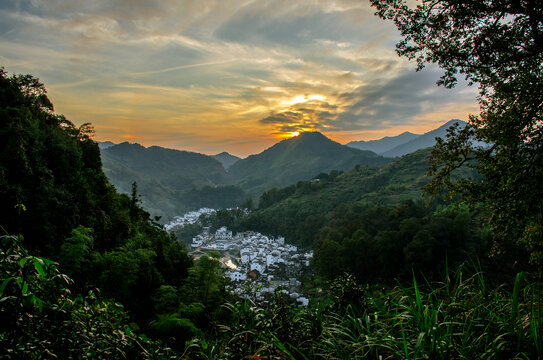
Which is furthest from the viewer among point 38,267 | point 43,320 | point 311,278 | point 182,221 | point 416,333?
point 182,221

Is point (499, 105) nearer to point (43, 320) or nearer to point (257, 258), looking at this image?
point (43, 320)

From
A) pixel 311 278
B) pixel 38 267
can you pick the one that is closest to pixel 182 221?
pixel 311 278

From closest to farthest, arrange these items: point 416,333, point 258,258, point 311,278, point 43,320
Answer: point 43,320
point 416,333
point 311,278
point 258,258

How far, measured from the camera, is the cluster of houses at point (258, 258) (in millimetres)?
35319

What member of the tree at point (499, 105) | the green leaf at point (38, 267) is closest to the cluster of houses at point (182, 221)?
the tree at point (499, 105)

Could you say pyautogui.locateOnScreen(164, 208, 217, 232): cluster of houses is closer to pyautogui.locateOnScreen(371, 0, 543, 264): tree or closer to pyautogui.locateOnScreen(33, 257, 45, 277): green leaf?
pyautogui.locateOnScreen(371, 0, 543, 264): tree

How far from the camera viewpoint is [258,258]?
150 ft

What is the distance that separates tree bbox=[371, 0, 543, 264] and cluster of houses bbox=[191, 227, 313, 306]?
22970 millimetres

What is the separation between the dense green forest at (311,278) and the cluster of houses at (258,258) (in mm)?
17819

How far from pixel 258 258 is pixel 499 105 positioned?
43955 millimetres

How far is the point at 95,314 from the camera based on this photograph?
179cm

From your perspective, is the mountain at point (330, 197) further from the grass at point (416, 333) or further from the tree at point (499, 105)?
the grass at point (416, 333)

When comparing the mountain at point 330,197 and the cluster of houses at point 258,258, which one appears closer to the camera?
the cluster of houses at point 258,258

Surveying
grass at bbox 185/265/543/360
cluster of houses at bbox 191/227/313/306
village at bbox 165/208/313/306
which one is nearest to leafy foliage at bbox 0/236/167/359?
grass at bbox 185/265/543/360
